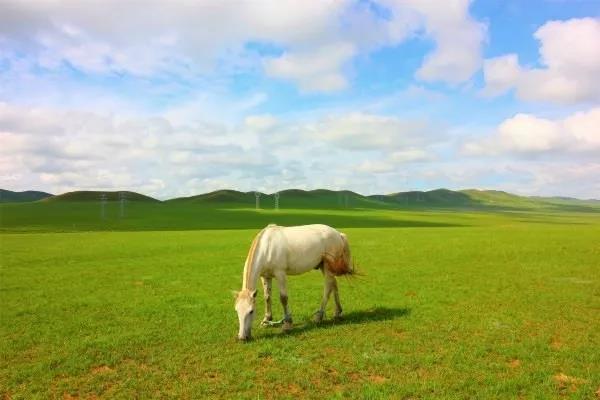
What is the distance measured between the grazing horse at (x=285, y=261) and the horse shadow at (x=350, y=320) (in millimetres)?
267

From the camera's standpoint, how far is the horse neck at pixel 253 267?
1277cm

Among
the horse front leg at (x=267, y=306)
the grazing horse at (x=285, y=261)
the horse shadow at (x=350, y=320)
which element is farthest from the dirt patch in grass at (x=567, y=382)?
the horse front leg at (x=267, y=306)

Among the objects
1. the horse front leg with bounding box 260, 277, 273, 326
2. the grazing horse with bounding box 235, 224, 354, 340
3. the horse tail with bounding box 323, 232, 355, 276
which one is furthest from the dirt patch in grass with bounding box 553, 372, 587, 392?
Answer: the horse front leg with bounding box 260, 277, 273, 326

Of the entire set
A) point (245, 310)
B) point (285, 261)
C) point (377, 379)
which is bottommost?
point (377, 379)

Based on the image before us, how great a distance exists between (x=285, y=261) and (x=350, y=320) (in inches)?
117

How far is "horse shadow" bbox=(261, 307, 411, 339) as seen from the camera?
1329 cm

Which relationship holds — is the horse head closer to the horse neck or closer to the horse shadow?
the horse neck

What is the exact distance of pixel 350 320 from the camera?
14.6m

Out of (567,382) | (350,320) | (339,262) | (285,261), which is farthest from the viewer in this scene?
(339,262)

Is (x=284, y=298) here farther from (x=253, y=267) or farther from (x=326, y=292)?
(x=326, y=292)

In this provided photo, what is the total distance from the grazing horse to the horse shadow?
0.27 m

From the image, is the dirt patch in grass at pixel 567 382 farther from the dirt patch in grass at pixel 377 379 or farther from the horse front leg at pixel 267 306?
the horse front leg at pixel 267 306

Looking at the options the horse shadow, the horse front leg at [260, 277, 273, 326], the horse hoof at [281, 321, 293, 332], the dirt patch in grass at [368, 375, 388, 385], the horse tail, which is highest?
the horse tail

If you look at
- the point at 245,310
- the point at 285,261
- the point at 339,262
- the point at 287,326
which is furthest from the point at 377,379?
the point at 339,262
